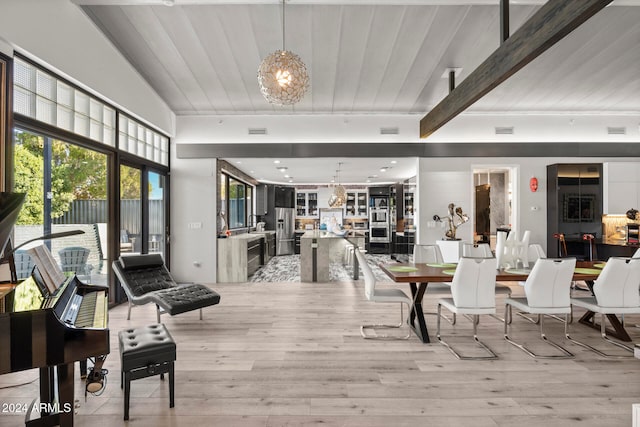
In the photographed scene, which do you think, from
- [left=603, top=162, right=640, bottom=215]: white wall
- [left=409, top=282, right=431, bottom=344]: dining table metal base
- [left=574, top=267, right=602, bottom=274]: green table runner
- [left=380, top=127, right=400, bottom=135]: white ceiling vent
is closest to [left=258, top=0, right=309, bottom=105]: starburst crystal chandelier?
[left=409, top=282, right=431, bottom=344]: dining table metal base

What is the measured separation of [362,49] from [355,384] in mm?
3873

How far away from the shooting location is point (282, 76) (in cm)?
286

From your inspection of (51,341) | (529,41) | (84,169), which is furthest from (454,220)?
(51,341)

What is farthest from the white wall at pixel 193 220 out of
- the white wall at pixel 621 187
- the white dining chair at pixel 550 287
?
the white wall at pixel 621 187

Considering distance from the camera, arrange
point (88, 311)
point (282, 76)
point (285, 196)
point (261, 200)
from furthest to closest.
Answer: point (285, 196) → point (261, 200) → point (282, 76) → point (88, 311)

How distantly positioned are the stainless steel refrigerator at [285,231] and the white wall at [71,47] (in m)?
6.65

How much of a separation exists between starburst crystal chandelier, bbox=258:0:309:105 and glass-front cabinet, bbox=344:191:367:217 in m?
9.71

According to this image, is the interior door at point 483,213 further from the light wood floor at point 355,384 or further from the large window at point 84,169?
the large window at point 84,169

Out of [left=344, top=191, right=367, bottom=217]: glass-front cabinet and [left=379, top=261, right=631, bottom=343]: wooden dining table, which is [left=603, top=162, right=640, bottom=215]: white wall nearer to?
[left=379, top=261, right=631, bottom=343]: wooden dining table

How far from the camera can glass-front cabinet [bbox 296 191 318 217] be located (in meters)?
12.7

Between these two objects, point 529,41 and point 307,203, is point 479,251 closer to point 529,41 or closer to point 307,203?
point 529,41

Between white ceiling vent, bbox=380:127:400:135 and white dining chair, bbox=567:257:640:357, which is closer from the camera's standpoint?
white dining chair, bbox=567:257:640:357

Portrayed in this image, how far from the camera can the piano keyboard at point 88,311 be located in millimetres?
2182

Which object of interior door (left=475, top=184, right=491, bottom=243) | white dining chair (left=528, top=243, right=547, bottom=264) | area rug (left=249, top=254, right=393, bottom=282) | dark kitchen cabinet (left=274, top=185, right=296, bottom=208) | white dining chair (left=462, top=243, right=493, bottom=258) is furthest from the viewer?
dark kitchen cabinet (left=274, top=185, right=296, bottom=208)
